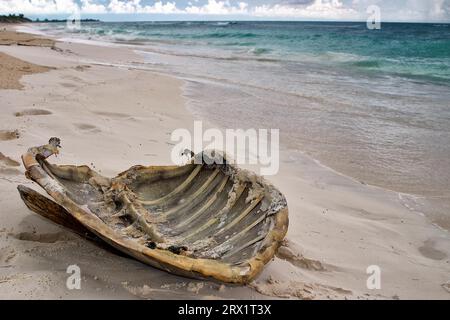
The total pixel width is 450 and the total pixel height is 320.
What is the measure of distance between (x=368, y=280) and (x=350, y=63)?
741 inches

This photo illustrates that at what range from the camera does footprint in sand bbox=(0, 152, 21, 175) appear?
4.40 m

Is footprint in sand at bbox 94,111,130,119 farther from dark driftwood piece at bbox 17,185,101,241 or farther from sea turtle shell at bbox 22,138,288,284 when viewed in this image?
dark driftwood piece at bbox 17,185,101,241

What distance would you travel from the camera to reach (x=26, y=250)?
318 centimetres

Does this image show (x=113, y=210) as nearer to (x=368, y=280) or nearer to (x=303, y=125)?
(x=368, y=280)

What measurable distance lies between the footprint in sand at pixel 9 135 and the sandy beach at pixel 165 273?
0.04 ft

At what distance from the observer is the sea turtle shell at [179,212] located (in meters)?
2.71

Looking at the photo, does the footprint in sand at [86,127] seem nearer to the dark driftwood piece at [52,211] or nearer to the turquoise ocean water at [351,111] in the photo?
the turquoise ocean water at [351,111]

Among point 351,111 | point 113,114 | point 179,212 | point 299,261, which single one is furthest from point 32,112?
point 351,111

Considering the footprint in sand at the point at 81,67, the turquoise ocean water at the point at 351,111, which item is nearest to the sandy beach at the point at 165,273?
the turquoise ocean water at the point at 351,111

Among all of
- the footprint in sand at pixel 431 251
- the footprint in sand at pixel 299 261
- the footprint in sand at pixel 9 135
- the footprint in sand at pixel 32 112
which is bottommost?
the footprint in sand at pixel 431 251

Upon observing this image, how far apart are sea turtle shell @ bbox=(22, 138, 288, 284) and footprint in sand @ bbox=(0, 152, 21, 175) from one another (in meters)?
0.94

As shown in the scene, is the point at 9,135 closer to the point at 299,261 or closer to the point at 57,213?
the point at 57,213
